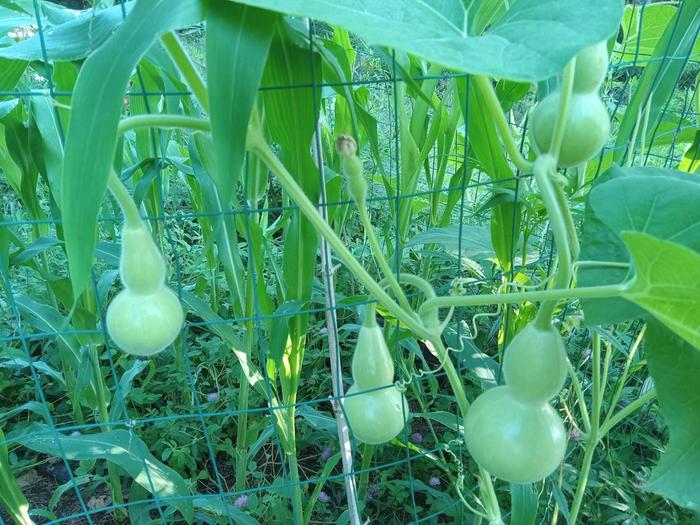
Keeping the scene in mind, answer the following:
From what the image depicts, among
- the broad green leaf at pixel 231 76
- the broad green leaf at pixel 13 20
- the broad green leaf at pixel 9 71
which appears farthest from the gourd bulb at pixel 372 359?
the broad green leaf at pixel 13 20

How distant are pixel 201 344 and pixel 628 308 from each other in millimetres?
1382

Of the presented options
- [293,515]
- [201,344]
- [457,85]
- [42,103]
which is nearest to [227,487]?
[293,515]

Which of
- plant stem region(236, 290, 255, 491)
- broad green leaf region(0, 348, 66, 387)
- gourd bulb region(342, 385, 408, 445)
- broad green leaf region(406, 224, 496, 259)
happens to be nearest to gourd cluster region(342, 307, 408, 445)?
gourd bulb region(342, 385, 408, 445)

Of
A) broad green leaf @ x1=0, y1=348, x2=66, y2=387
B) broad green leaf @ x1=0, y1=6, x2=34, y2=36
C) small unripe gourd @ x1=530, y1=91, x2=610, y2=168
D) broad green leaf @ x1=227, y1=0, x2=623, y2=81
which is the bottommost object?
broad green leaf @ x1=0, y1=348, x2=66, y2=387

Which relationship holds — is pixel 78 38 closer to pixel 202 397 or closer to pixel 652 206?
pixel 652 206

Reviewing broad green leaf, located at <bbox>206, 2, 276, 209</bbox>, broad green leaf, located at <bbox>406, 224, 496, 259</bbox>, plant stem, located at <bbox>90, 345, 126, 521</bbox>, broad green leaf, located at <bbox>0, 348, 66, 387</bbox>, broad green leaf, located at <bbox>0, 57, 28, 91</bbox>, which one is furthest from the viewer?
broad green leaf, located at <bbox>0, 348, 66, 387</bbox>

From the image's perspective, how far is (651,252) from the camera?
1.32ft

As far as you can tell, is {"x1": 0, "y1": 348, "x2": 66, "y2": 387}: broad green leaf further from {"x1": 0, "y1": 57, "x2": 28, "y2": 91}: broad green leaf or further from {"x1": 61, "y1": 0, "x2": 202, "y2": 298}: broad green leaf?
{"x1": 61, "y1": 0, "x2": 202, "y2": 298}: broad green leaf

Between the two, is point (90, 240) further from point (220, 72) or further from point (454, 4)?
point (454, 4)

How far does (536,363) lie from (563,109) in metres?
0.22

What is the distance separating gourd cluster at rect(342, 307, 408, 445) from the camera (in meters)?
0.67

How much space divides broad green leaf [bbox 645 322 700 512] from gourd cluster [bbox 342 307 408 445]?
0.91 feet

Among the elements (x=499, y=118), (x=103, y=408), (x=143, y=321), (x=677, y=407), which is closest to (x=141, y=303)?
(x=143, y=321)

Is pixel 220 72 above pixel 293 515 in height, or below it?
above
